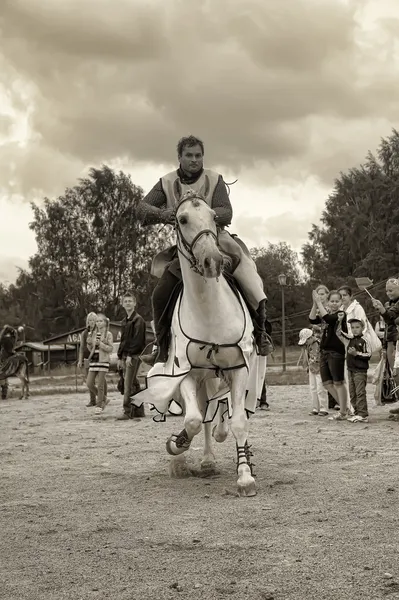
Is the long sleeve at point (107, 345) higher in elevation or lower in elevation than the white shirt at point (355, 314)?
lower

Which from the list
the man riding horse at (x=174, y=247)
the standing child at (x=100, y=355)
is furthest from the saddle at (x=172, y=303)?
the standing child at (x=100, y=355)

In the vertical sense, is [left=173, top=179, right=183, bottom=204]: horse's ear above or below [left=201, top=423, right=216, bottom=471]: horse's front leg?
above

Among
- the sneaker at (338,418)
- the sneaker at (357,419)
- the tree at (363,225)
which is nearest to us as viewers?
the sneaker at (357,419)

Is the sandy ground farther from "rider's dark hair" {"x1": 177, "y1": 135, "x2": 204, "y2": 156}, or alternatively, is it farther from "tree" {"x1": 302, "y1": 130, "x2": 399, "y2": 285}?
"tree" {"x1": 302, "y1": 130, "x2": 399, "y2": 285}

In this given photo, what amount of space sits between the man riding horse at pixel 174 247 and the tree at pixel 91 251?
188 feet

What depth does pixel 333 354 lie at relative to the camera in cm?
1382

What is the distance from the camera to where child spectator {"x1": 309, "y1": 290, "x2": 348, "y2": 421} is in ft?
45.0

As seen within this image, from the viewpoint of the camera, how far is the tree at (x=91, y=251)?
66000 mm

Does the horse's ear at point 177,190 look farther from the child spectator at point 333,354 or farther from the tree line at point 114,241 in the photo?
the tree line at point 114,241

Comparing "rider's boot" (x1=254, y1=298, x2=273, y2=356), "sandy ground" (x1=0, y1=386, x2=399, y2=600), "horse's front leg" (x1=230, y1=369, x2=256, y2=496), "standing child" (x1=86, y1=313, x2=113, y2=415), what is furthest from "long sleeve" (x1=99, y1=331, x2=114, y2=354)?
"horse's front leg" (x1=230, y1=369, x2=256, y2=496)

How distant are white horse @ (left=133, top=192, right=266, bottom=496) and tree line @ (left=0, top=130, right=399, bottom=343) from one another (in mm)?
56864

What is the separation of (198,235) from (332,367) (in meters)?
7.59

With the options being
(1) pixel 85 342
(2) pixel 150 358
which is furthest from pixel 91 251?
(2) pixel 150 358

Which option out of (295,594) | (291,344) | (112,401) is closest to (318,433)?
(295,594)
